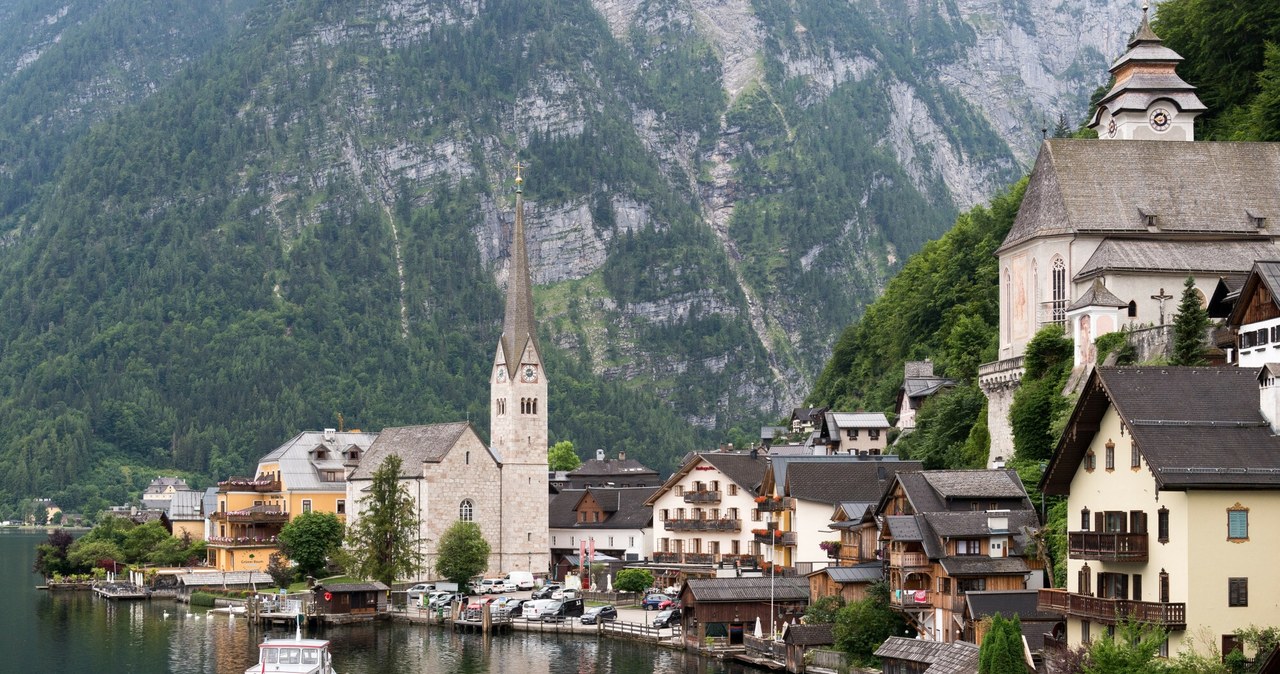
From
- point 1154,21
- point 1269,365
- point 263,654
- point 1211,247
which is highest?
point 1154,21

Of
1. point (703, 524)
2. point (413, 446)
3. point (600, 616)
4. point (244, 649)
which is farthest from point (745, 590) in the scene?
point (413, 446)

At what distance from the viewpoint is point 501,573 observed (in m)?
117

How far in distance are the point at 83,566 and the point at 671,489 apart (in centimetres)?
5175

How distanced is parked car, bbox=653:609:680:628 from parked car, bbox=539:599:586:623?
7.75 m

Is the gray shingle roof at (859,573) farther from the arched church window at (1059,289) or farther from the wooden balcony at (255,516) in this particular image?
the wooden balcony at (255,516)

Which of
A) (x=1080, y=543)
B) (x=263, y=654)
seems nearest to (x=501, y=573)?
(x=263, y=654)

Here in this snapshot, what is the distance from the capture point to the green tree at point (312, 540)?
372 feet

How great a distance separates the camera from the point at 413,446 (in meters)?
120

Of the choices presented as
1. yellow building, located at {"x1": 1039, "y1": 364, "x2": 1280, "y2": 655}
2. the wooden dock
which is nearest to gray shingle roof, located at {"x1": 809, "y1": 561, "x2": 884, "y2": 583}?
yellow building, located at {"x1": 1039, "y1": 364, "x2": 1280, "y2": 655}

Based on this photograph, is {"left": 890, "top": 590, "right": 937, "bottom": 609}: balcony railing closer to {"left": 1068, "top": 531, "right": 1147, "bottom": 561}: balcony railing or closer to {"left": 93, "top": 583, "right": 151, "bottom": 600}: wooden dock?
{"left": 1068, "top": 531, "right": 1147, "bottom": 561}: balcony railing

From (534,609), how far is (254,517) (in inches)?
1469

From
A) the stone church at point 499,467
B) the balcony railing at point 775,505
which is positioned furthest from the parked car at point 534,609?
the stone church at point 499,467

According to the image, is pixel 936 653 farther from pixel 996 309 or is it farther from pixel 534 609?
pixel 996 309

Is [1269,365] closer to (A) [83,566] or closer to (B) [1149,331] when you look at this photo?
(B) [1149,331]
